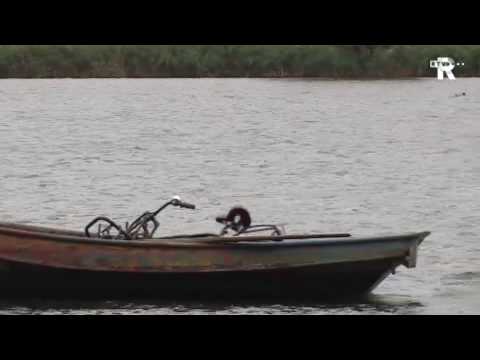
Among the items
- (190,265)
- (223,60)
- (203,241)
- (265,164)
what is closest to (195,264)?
(190,265)

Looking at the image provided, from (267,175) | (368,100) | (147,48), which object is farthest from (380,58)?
(267,175)

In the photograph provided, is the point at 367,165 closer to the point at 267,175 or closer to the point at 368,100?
the point at 267,175

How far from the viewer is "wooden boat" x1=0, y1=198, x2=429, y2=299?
67.8 ft

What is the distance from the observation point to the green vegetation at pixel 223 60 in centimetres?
7700

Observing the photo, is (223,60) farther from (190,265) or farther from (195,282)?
(190,265)

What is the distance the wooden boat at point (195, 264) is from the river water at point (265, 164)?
0.26 meters

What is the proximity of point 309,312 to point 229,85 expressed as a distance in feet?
201

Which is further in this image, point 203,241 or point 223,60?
point 223,60

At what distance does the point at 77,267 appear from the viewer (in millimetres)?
20828

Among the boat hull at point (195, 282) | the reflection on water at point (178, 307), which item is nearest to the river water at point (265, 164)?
the reflection on water at point (178, 307)

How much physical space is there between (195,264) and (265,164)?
25514 millimetres

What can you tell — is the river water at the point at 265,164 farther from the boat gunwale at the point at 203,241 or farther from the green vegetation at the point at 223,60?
the green vegetation at the point at 223,60

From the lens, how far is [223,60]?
79.2m

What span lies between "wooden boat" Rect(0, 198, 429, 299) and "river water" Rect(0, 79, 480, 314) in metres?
0.26
